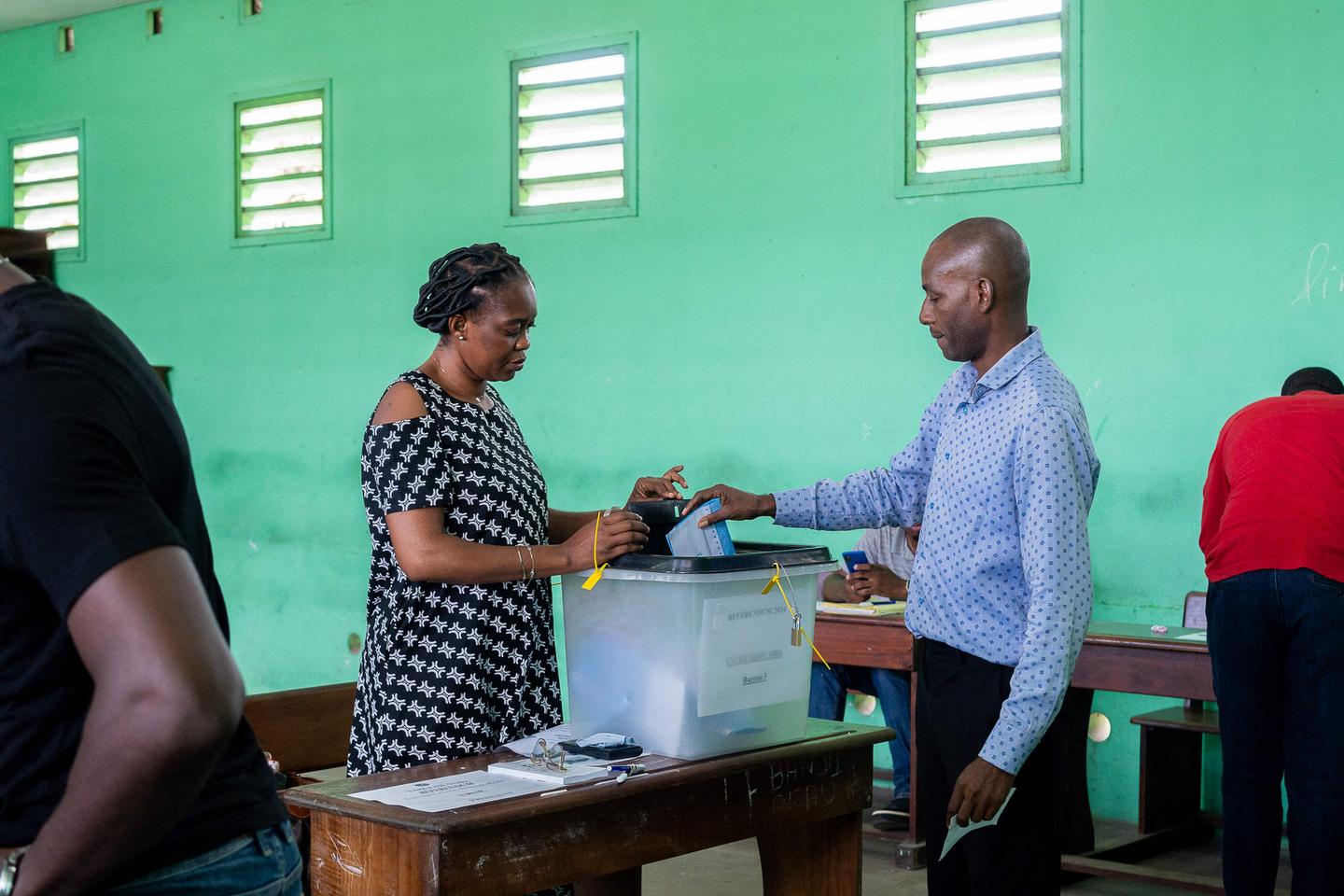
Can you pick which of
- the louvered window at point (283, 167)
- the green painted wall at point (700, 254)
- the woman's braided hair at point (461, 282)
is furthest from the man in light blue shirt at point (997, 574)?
the louvered window at point (283, 167)

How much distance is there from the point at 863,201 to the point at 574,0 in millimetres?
1776

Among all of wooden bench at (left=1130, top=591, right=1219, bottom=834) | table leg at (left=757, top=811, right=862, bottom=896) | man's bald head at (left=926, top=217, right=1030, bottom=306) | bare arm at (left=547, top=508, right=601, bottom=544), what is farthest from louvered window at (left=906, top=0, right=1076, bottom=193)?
table leg at (left=757, top=811, right=862, bottom=896)

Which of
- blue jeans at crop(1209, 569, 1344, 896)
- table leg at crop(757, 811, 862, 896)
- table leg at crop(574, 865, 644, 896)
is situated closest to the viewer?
table leg at crop(757, 811, 862, 896)

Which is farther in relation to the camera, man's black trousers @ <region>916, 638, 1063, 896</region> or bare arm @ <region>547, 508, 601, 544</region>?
bare arm @ <region>547, 508, 601, 544</region>

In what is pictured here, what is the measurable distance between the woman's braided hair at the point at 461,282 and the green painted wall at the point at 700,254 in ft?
10.3

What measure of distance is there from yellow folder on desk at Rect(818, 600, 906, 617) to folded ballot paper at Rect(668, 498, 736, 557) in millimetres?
2310

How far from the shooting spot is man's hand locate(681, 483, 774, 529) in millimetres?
2705

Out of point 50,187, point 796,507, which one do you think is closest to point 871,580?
point 796,507

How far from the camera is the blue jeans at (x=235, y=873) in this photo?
121 cm

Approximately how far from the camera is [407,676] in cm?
256

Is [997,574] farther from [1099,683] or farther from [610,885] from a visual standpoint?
[1099,683]

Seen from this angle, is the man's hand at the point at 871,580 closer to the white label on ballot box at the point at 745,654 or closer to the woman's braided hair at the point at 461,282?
the white label on ballot box at the point at 745,654

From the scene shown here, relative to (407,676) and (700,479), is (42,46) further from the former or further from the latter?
(407,676)

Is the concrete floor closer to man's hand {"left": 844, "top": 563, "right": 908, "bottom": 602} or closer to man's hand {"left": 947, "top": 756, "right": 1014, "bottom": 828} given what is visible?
man's hand {"left": 844, "top": 563, "right": 908, "bottom": 602}
